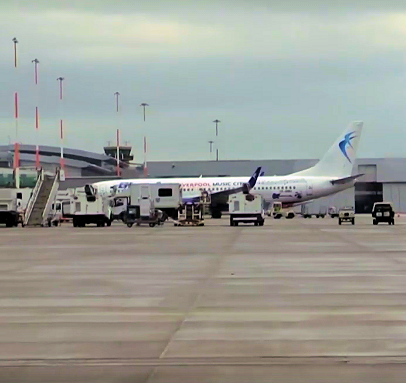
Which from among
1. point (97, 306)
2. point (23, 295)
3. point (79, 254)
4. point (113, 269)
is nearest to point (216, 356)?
point (97, 306)

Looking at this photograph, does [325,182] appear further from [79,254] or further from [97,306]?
[97,306]

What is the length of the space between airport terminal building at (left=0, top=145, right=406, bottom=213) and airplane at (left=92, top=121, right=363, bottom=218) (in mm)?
22210

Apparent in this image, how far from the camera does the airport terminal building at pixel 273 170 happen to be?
4124 inches

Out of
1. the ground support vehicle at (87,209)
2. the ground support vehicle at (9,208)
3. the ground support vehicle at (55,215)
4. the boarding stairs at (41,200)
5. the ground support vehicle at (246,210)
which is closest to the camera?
the ground support vehicle at (246,210)

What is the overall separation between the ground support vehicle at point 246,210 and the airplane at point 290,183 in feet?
61.2

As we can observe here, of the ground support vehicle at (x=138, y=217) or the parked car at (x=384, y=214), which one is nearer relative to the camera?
the ground support vehicle at (x=138, y=217)

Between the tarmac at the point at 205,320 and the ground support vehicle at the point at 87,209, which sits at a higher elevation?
the ground support vehicle at the point at 87,209

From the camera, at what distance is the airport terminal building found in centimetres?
10475

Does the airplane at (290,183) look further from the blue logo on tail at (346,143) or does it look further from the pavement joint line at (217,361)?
the pavement joint line at (217,361)

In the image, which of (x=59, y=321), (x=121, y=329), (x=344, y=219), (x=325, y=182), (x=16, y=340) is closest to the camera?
(x=16, y=340)

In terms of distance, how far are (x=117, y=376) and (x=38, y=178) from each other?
170 ft

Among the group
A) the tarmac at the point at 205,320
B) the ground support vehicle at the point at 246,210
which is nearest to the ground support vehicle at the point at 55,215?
the ground support vehicle at the point at 246,210

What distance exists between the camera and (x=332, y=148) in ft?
262

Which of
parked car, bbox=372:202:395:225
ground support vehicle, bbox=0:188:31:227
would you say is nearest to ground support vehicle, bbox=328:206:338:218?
parked car, bbox=372:202:395:225
